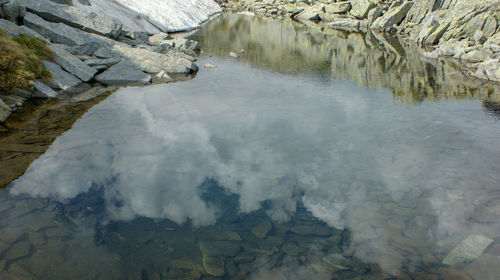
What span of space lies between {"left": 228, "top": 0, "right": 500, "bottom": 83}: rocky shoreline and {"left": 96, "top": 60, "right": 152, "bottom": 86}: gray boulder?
76.4ft

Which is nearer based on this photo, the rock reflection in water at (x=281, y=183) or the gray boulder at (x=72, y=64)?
the rock reflection in water at (x=281, y=183)

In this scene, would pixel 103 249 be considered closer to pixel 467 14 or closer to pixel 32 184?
pixel 32 184

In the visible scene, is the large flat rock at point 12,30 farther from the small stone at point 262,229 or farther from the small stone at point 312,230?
the small stone at point 312,230

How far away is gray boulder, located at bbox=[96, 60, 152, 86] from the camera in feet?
61.5

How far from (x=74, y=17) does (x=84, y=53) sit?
19.1ft

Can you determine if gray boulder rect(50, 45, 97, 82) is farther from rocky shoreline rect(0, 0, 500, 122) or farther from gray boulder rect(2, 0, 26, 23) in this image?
gray boulder rect(2, 0, 26, 23)

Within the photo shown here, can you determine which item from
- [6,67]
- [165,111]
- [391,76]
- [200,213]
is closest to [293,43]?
[391,76]

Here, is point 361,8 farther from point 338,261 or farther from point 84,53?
point 338,261

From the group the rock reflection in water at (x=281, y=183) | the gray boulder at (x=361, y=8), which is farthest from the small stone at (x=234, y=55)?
the gray boulder at (x=361, y=8)

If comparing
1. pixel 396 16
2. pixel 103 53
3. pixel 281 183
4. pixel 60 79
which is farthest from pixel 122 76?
pixel 396 16

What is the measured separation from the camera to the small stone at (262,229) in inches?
305

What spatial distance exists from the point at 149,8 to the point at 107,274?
42846mm

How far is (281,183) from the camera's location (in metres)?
9.77

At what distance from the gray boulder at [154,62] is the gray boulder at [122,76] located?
4.39 feet
